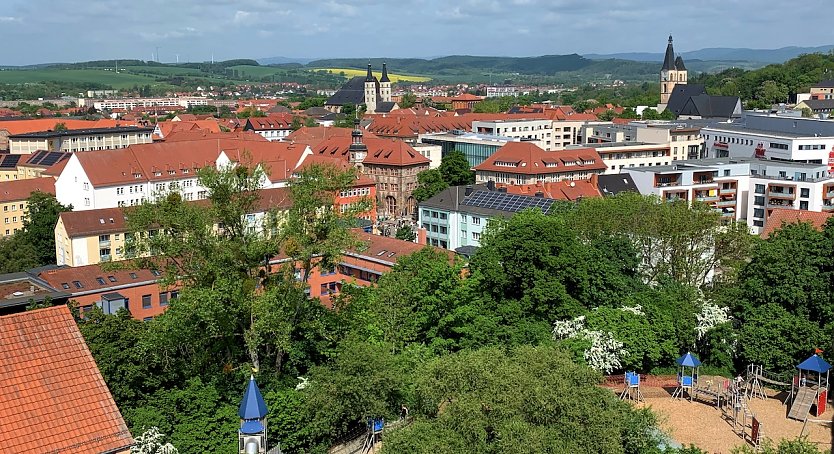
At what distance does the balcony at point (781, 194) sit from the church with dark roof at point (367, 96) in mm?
102269

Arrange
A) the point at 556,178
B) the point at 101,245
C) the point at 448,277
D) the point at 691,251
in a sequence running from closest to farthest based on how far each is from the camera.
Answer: the point at 448,277, the point at 691,251, the point at 101,245, the point at 556,178

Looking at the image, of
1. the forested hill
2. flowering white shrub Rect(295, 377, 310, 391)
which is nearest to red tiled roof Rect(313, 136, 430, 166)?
flowering white shrub Rect(295, 377, 310, 391)

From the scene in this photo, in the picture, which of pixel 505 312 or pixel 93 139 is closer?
pixel 505 312

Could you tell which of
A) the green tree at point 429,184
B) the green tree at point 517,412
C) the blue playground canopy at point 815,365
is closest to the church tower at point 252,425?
the green tree at point 517,412

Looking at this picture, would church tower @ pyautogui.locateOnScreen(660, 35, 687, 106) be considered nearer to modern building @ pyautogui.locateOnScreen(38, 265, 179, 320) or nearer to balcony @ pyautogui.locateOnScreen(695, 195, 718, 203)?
balcony @ pyautogui.locateOnScreen(695, 195, 718, 203)

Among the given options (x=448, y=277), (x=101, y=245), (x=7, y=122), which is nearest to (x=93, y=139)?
(x=7, y=122)

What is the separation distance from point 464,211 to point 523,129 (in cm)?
5085

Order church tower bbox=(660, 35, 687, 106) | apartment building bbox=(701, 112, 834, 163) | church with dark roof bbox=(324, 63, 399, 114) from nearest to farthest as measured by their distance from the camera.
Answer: apartment building bbox=(701, 112, 834, 163) < church tower bbox=(660, 35, 687, 106) < church with dark roof bbox=(324, 63, 399, 114)

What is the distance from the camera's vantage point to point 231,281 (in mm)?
27672

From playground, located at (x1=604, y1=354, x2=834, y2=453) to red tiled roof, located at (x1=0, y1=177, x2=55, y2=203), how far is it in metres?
56.5

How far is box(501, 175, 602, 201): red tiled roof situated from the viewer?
66.6 meters

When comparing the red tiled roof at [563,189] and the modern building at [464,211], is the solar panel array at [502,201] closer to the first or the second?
the modern building at [464,211]

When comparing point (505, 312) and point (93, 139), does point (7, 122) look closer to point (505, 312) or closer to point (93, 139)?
point (93, 139)

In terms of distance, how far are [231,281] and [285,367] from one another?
14.0ft
